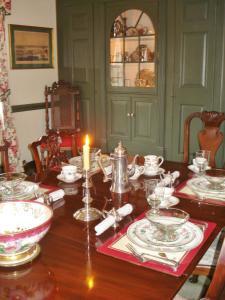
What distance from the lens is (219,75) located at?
345cm

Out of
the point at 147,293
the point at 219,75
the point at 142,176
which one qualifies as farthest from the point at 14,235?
the point at 219,75

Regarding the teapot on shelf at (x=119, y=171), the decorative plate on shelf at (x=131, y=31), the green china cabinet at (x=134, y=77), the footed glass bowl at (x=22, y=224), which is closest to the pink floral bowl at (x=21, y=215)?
the footed glass bowl at (x=22, y=224)

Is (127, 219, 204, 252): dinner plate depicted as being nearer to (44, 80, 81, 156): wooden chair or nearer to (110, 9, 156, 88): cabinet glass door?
(110, 9, 156, 88): cabinet glass door

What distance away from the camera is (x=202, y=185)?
1.82m

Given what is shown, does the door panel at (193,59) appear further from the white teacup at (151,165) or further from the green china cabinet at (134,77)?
Result: the white teacup at (151,165)

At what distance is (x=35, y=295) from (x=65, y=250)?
0.26m

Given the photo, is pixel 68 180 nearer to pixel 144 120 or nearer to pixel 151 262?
pixel 151 262

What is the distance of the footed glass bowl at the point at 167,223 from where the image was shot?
126 cm

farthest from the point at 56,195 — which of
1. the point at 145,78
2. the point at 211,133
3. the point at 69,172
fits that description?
the point at 145,78

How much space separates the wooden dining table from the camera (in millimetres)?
1000

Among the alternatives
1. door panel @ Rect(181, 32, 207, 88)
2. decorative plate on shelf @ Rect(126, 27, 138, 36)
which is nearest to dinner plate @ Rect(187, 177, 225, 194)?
door panel @ Rect(181, 32, 207, 88)

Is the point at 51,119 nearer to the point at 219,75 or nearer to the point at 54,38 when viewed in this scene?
the point at 54,38

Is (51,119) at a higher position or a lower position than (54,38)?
lower

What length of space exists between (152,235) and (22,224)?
1.51 ft
